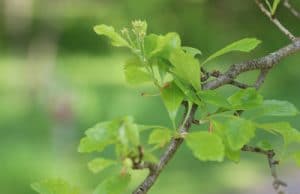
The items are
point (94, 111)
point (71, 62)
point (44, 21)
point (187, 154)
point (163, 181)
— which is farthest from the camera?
point (44, 21)

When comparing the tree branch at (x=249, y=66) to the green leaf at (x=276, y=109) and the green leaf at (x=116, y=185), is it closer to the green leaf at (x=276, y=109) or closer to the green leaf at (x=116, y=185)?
the green leaf at (x=276, y=109)

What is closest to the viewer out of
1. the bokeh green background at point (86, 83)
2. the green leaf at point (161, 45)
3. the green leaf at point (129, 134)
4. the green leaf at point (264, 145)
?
the green leaf at point (129, 134)

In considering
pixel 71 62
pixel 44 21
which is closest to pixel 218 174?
pixel 71 62

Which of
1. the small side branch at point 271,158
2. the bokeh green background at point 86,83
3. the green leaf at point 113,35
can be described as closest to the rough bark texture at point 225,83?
the small side branch at point 271,158

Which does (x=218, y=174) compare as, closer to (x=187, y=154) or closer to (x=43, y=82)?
(x=187, y=154)

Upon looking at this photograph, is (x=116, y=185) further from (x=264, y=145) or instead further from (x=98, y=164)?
(x=264, y=145)
